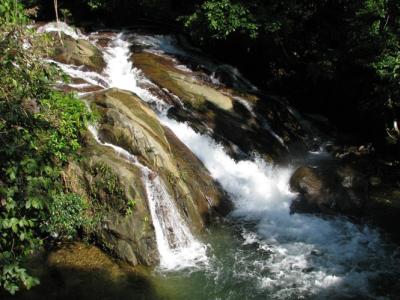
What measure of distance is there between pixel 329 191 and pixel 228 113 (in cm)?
420

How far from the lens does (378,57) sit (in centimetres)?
1236

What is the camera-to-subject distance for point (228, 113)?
1437 cm

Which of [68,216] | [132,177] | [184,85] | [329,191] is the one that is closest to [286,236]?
[329,191]

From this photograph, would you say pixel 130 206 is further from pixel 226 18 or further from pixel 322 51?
pixel 322 51

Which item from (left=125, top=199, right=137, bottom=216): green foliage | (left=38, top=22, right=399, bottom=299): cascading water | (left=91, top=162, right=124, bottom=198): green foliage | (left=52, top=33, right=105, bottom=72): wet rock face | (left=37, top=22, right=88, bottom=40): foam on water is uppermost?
(left=37, top=22, right=88, bottom=40): foam on water

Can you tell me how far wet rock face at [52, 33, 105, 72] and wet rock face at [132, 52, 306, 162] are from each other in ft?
4.56

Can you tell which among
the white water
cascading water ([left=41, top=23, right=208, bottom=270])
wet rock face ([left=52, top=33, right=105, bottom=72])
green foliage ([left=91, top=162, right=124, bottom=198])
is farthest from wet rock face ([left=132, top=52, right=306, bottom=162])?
green foliage ([left=91, top=162, right=124, bottom=198])

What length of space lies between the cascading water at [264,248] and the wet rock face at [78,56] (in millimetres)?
4498

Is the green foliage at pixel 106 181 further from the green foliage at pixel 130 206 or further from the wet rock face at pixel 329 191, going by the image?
the wet rock face at pixel 329 191

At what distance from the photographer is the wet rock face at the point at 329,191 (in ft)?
38.2

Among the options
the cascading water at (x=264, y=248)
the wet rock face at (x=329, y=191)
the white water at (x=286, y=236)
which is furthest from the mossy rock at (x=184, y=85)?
the wet rock face at (x=329, y=191)

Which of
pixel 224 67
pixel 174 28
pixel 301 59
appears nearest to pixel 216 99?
pixel 224 67

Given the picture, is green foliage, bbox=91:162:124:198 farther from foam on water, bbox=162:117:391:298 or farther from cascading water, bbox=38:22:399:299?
foam on water, bbox=162:117:391:298

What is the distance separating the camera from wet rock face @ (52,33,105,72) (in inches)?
583
